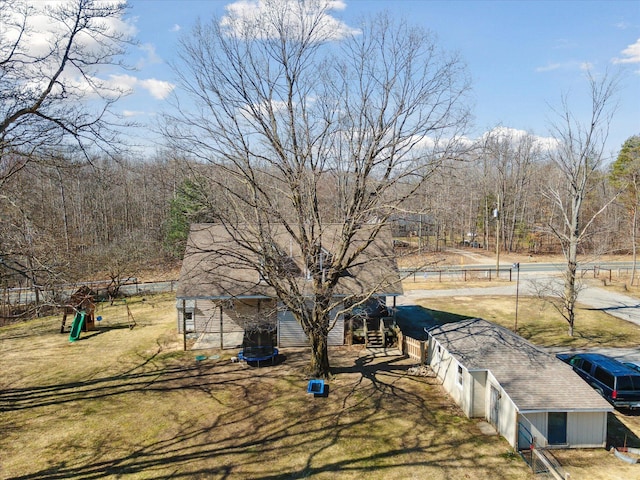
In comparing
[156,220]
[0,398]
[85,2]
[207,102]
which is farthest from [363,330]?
[156,220]

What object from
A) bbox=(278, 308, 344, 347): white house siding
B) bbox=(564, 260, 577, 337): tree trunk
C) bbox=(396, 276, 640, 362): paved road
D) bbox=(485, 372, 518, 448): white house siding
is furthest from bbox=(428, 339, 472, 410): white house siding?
bbox=(396, 276, 640, 362): paved road

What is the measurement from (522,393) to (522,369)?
4.13 ft

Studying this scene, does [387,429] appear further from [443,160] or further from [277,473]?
[443,160]

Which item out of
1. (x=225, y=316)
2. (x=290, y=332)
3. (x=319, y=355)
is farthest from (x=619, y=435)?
(x=225, y=316)

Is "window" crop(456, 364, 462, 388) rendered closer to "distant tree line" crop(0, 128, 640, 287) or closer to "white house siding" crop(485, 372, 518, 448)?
"white house siding" crop(485, 372, 518, 448)

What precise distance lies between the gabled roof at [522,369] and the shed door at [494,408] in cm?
55

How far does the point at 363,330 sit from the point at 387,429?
24.4 feet

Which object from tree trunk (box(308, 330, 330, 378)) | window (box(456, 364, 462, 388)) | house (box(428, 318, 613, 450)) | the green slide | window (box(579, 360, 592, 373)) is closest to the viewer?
house (box(428, 318, 613, 450))

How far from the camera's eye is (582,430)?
433 inches

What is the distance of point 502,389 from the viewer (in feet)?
37.3

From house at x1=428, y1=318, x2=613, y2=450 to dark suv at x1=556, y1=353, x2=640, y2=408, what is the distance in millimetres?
2001

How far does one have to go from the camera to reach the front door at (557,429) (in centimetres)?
1098

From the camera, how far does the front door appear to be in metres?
11.0

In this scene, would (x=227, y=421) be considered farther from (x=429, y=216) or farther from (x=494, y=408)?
(x=429, y=216)
